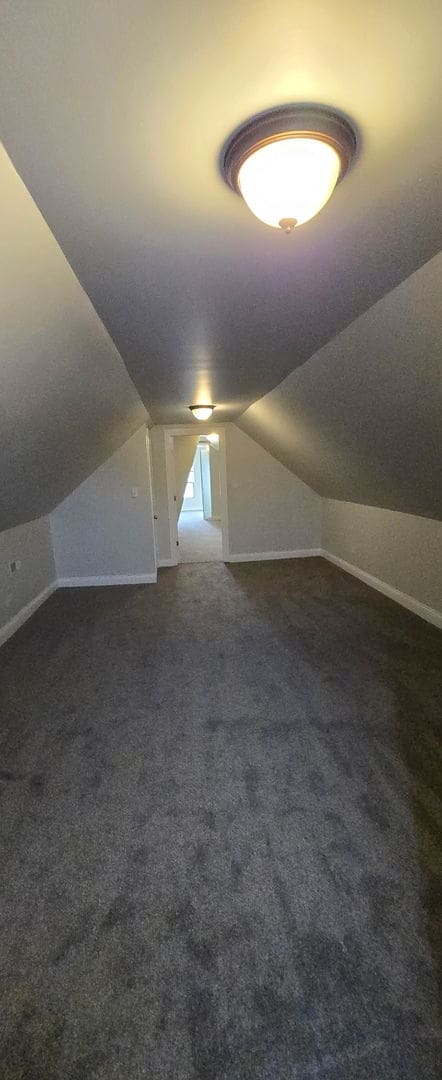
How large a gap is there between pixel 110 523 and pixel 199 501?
7031 millimetres

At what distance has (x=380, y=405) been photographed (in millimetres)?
2172

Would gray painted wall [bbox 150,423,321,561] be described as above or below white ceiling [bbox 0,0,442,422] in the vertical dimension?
below

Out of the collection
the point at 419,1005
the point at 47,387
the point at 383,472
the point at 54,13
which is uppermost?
the point at 54,13

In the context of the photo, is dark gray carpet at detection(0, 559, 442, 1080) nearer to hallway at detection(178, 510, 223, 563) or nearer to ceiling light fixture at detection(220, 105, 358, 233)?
ceiling light fixture at detection(220, 105, 358, 233)

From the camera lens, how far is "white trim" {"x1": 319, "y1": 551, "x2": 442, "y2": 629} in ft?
12.2

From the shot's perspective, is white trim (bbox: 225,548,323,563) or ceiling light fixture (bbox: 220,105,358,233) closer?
ceiling light fixture (bbox: 220,105,358,233)

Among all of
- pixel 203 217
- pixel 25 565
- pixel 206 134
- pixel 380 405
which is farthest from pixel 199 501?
pixel 206 134

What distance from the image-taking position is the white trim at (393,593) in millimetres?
3717

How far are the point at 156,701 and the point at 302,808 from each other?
117cm

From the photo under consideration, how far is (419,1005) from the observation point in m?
1.19

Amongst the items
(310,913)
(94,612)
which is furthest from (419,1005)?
(94,612)

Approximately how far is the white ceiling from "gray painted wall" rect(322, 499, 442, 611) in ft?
8.79

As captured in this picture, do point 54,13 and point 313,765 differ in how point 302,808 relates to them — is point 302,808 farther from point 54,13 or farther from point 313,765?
point 54,13

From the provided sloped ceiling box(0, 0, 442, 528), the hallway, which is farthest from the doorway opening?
sloped ceiling box(0, 0, 442, 528)
